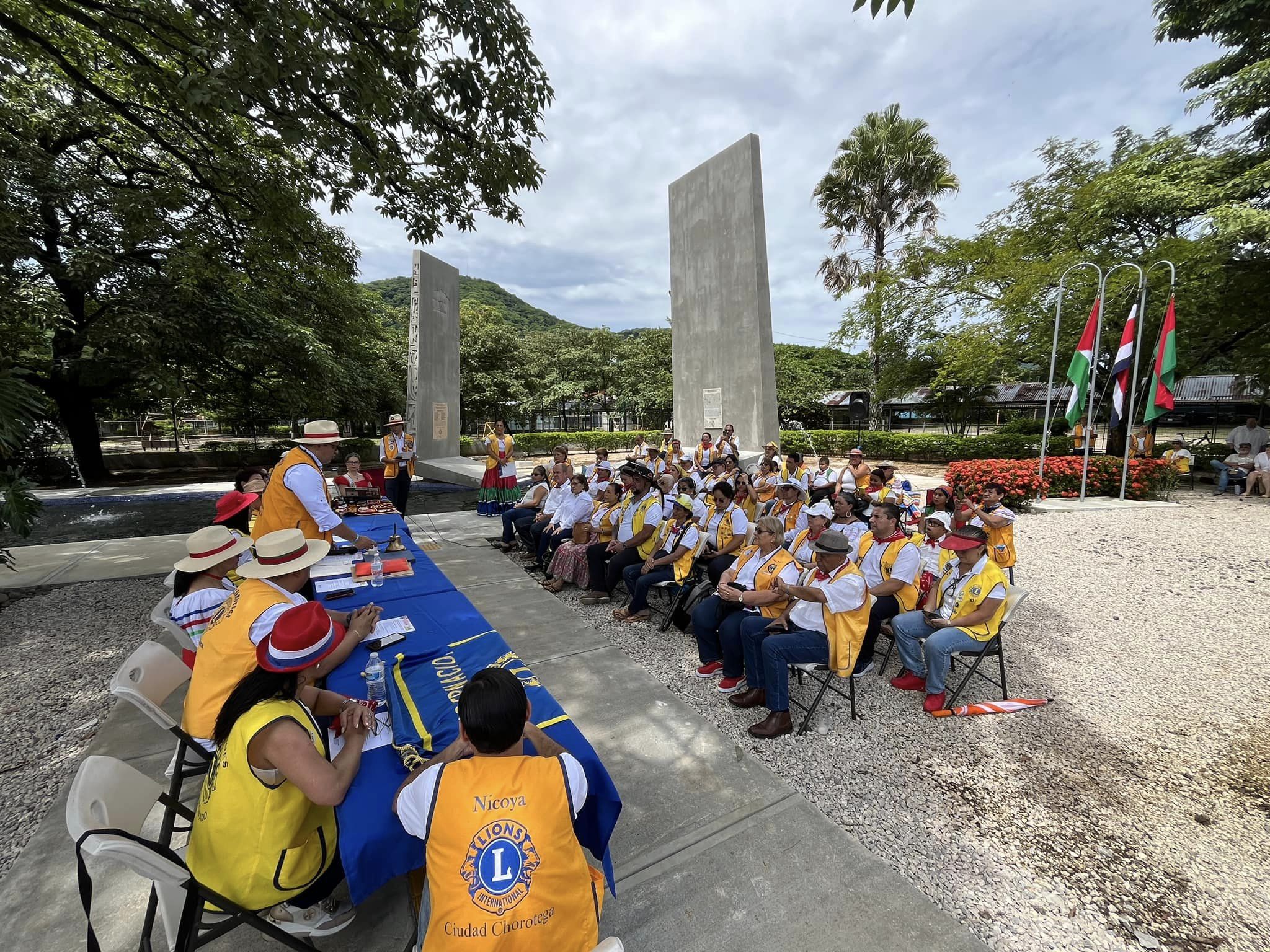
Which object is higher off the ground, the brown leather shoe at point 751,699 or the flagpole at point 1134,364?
the flagpole at point 1134,364

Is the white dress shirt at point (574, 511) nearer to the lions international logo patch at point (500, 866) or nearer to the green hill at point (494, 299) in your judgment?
the lions international logo patch at point (500, 866)

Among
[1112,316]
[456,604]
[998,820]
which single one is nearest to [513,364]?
[1112,316]

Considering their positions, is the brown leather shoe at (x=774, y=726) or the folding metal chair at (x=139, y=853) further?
the brown leather shoe at (x=774, y=726)

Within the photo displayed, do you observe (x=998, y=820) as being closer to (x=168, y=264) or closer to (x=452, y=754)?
(x=452, y=754)

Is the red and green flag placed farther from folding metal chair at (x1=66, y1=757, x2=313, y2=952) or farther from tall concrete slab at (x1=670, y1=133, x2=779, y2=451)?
folding metal chair at (x1=66, y1=757, x2=313, y2=952)

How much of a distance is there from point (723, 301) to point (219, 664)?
13511 mm

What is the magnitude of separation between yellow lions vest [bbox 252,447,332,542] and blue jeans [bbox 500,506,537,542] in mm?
3755

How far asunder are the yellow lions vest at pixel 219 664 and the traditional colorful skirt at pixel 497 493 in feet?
27.0

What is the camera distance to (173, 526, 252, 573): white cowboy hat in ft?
9.81

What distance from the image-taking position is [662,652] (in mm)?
4684

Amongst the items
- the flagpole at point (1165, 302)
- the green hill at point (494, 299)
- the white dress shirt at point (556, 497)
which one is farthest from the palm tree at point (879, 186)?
the green hill at point (494, 299)

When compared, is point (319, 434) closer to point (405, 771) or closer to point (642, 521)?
point (642, 521)

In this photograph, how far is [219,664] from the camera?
209 centimetres

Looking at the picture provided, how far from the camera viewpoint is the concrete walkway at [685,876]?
208 centimetres
